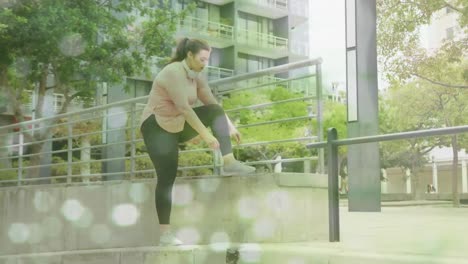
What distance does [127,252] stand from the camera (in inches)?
191

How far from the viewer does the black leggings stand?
463cm

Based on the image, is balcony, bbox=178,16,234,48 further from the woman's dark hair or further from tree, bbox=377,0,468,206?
the woman's dark hair

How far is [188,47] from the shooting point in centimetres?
463

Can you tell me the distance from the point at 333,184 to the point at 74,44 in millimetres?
7972

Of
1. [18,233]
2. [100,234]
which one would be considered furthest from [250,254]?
[18,233]

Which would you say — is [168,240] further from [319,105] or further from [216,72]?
[216,72]

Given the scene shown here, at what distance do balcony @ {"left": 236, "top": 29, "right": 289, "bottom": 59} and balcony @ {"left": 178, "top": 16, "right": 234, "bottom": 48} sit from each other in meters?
→ 0.57

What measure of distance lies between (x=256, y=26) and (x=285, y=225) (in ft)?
85.1

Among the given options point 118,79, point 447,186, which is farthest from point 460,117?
point 118,79

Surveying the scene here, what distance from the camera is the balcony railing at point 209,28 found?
25812 mm

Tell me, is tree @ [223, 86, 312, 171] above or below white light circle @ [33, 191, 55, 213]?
above

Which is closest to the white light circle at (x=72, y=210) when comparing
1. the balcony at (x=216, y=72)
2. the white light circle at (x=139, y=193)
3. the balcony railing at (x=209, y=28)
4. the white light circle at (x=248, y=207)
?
the white light circle at (x=139, y=193)

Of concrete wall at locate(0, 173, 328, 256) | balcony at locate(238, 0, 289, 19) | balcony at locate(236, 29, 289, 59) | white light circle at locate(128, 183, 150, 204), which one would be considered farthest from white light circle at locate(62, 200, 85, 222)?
balcony at locate(238, 0, 289, 19)

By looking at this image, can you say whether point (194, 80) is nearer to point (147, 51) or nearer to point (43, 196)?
point (43, 196)
